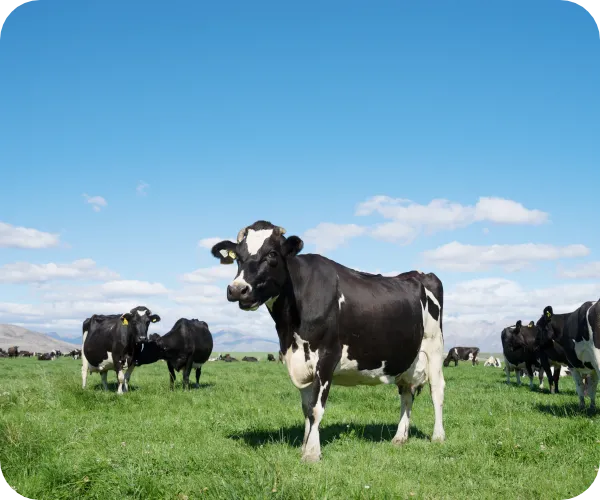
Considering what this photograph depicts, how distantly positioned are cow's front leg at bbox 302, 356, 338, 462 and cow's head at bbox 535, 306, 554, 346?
10.7m

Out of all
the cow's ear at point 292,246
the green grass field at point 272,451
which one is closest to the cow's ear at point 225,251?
the cow's ear at point 292,246

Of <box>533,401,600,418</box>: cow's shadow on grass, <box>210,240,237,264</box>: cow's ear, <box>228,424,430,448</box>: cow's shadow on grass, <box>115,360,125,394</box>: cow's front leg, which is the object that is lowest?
<box>228,424,430,448</box>: cow's shadow on grass

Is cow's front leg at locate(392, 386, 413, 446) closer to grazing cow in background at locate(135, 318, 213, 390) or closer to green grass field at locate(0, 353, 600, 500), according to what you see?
green grass field at locate(0, 353, 600, 500)

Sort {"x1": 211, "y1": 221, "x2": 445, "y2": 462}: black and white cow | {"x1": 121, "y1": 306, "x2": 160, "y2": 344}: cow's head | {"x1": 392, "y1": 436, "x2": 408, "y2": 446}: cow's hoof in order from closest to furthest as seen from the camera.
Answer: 1. {"x1": 211, "y1": 221, "x2": 445, "y2": 462}: black and white cow
2. {"x1": 392, "y1": 436, "x2": 408, "y2": 446}: cow's hoof
3. {"x1": 121, "y1": 306, "x2": 160, "y2": 344}: cow's head

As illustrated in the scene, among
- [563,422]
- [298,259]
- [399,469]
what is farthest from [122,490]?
[563,422]

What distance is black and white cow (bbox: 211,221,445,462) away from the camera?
25.2ft

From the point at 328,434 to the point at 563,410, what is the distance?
270 inches

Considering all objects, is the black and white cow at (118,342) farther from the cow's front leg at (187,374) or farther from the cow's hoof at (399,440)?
the cow's hoof at (399,440)

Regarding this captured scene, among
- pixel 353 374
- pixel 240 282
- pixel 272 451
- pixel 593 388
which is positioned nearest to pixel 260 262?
pixel 240 282

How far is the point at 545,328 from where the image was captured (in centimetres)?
1664

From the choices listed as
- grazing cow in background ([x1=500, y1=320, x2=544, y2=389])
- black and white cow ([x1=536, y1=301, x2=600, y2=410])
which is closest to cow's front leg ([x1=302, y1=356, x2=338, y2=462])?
black and white cow ([x1=536, y1=301, x2=600, y2=410])

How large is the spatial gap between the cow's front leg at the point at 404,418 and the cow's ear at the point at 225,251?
3833 millimetres

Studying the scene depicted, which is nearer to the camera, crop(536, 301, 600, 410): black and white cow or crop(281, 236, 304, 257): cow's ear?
crop(281, 236, 304, 257): cow's ear

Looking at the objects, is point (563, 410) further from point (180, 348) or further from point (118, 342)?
point (118, 342)
